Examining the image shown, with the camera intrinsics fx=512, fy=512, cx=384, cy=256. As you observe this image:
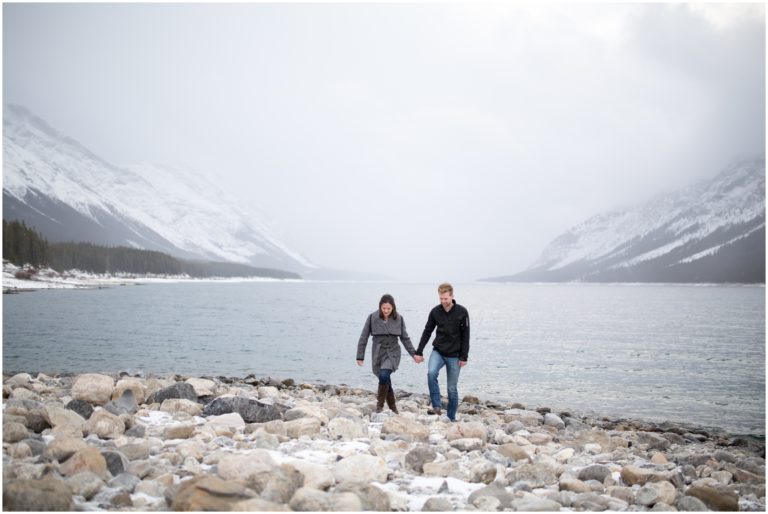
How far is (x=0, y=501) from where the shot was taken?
5.58m

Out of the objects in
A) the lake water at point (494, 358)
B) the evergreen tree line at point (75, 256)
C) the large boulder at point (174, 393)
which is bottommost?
the lake water at point (494, 358)

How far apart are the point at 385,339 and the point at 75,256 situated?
152m

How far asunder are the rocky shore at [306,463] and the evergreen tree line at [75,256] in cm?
11207

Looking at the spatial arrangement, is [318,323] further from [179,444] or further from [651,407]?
[179,444]

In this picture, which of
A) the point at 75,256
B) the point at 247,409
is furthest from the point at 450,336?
the point at 75,256

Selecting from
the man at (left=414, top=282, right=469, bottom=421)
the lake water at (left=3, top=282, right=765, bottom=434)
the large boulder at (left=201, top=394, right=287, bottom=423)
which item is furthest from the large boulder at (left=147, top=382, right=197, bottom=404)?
the lake water at (left=3, top=282, right=765, bottom=434)

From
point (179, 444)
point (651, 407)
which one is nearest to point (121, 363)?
point (179, 444)

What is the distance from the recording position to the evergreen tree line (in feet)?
347

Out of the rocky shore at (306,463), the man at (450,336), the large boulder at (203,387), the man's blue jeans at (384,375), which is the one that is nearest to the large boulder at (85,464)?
the rocky shore at (306,463)

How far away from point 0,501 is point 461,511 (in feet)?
17.3

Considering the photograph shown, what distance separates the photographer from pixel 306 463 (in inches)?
282

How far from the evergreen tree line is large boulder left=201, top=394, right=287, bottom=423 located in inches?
4407

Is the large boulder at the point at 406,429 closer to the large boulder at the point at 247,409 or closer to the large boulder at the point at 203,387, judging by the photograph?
the large boulder at the point at 247,409

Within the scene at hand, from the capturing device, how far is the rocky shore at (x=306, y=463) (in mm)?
6172
